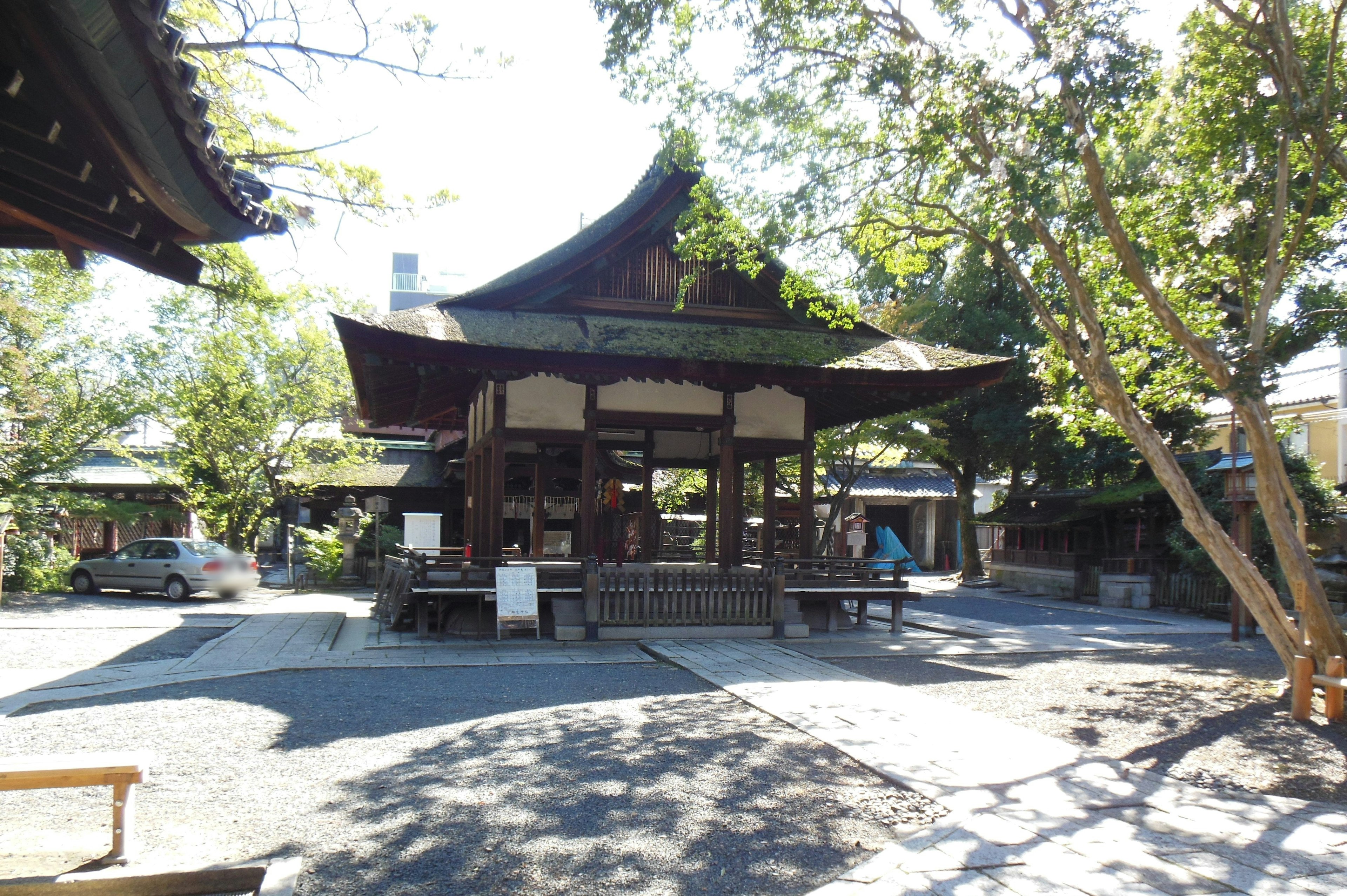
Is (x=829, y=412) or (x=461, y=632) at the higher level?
(x=829, y=412)

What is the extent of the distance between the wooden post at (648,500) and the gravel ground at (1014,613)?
21.6ft

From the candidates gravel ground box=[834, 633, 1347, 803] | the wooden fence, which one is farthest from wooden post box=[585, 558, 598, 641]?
the wooden fence

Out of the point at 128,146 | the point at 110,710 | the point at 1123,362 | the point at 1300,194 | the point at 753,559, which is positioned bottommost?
the point at 110,710

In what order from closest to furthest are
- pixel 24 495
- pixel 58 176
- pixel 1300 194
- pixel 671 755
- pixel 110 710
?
pixel 58 176 → pixel 671 755 → pixel 110 710 → pixel 1300 194 → pixel 24 495

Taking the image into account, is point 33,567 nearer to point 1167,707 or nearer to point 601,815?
point 601,815

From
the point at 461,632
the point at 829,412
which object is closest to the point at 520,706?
the point at 461,632

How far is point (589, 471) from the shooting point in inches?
499

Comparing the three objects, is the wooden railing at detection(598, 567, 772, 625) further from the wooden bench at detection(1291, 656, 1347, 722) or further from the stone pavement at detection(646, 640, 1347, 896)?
the wooden bench at detection(1291, 656, 1347, 722)

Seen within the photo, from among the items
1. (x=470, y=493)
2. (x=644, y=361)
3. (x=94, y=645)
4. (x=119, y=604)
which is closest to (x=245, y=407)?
(x=119, y=604)

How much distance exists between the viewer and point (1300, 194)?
10.4 m

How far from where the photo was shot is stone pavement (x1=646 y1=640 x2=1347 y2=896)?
4.01 m

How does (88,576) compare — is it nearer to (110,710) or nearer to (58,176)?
(110,710)

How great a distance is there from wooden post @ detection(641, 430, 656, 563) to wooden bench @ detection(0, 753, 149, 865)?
1160 centimetres

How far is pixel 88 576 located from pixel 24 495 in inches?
89.7
